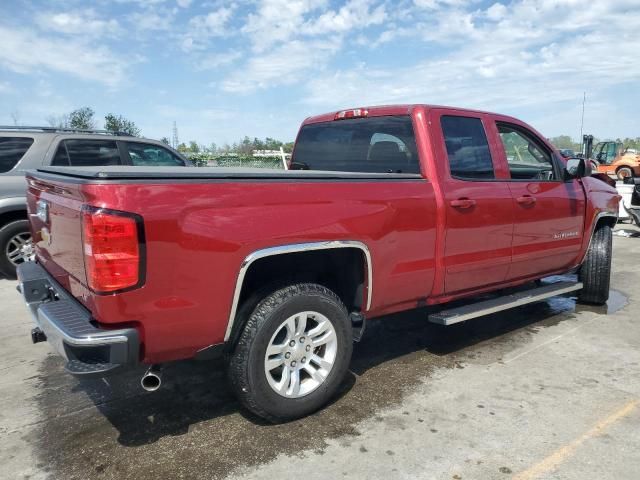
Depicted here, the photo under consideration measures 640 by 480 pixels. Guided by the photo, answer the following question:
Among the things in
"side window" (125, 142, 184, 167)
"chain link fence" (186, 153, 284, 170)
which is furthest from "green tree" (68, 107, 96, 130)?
"side window" (125, 142, 184, 167)

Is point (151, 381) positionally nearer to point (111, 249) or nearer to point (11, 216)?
point (111, 249)

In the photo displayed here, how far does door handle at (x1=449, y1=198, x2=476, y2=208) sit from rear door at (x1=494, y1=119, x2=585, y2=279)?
1.94ft

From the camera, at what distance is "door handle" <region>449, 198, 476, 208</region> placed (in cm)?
382

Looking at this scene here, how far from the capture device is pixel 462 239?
3910 mm

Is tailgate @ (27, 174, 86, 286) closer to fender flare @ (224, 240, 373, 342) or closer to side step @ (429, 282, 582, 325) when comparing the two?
fender flare @ (224, 240, 373, 342)

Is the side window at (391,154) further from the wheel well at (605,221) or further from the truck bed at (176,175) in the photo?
the wheel well at (605,221)

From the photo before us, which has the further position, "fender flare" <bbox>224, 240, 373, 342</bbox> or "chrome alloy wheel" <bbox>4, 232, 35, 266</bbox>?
"chrome alloy wheel" <bbox>4, 232, 35, 266</bbox>

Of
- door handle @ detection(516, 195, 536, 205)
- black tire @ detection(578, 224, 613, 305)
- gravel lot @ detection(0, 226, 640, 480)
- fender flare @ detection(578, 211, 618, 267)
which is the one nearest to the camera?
gravel lot @ detection(0, 226, 640, 480)

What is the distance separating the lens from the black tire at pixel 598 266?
18.0 feet

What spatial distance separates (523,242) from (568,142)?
2253 inches

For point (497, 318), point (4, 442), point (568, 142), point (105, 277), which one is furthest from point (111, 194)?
point (568, 142)

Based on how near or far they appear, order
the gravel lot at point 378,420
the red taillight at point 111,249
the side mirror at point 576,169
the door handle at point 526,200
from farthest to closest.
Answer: the side mirror at point 576,169 < the door handle at point 526,200 < the gravel lot at point 378,420 < the red taillight at point 111,249

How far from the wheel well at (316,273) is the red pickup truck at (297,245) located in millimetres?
10

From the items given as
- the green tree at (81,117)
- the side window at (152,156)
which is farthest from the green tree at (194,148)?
the side window at (152,156)
